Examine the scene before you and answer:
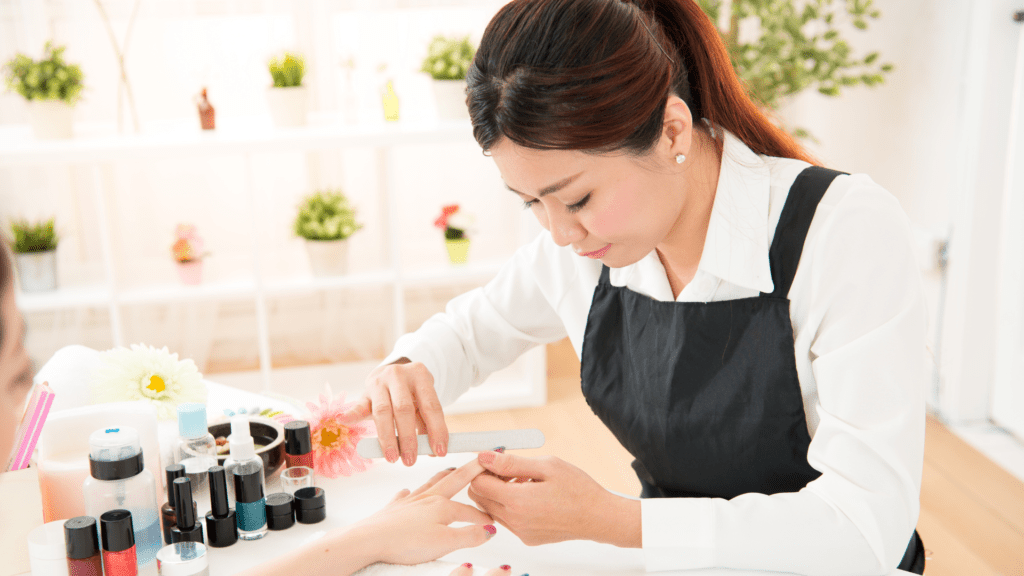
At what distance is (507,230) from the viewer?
3.64 m

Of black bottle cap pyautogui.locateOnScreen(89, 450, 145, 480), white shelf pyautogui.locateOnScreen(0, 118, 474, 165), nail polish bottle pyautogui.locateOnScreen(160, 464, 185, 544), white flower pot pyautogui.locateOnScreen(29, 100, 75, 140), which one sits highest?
white flower pot pyautogui.locateOnScreen(29, 100, 75, 140)

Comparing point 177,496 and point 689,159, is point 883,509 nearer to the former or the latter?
point 689,159

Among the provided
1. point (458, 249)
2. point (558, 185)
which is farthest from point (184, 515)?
point (458, 249)

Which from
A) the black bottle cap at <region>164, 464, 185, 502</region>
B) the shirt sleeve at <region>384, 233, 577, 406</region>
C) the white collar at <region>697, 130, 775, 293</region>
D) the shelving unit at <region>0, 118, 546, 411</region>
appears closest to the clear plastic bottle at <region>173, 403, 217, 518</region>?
the black bottle cap at <region>164, 464, 185, 502</region>

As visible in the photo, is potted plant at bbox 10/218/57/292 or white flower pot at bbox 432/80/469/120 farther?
white flower pot at bbox 432/80/469/120

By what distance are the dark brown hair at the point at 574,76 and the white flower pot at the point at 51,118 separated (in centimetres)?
230

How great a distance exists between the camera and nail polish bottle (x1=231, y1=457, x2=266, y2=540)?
1023 millimetres

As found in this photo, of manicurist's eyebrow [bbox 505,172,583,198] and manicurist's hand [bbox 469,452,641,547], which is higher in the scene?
manicurist's eyebrow [bbox 505,172,583,198]

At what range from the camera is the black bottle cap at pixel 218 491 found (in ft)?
3.27

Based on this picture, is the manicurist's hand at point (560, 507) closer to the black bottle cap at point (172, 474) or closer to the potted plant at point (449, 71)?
the black bottle cap at point (172, 474)

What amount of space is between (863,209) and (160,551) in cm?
93

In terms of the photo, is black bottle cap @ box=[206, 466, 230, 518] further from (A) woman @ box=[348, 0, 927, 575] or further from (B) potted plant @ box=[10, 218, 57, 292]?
(B) potted plant @ box=[10, 218, 57, 292]

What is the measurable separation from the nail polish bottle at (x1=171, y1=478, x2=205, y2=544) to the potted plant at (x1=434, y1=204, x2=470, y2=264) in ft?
7.35

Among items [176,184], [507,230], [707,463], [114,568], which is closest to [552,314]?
[707,463]
